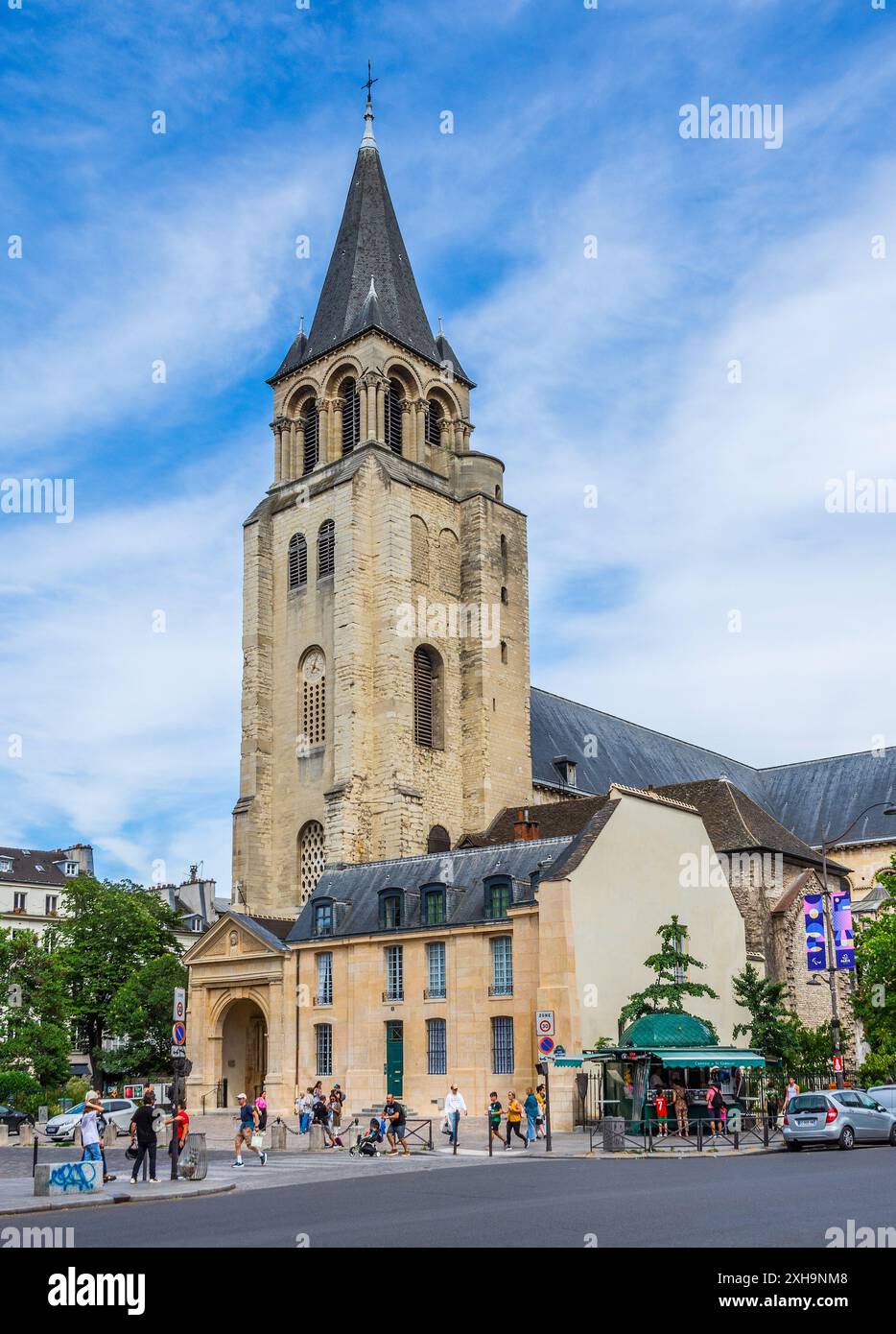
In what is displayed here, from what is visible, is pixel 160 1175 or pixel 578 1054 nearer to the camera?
pixel 160 1175

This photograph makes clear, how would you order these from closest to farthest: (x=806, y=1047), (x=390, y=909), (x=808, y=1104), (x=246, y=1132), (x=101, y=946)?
1. (x=808, y=1104)
2. (x=246, y=1132)
3. (x=390, y=909)
4. (x=806, y=1047)
5. (x=101, y=946)

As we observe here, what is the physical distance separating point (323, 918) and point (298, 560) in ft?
70.0

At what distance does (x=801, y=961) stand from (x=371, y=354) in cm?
3078

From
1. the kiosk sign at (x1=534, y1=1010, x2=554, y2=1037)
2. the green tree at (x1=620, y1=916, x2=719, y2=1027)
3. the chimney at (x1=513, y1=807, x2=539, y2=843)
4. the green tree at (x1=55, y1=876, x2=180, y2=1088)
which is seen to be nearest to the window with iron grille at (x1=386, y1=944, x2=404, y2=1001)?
the green tree at (x1=620, y1=916, x2=719, y2=1027)

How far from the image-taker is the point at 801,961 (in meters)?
49.2

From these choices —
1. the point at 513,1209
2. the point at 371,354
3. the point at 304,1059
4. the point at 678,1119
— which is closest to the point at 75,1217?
the point at 513,1209

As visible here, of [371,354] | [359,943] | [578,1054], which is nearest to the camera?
[578,1054]

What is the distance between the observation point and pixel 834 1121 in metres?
26.4

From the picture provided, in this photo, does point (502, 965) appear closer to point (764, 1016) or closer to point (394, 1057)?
point (394, 1057)

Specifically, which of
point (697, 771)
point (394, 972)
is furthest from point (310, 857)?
point (697, 771)

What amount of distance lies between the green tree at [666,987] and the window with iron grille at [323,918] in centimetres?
1010

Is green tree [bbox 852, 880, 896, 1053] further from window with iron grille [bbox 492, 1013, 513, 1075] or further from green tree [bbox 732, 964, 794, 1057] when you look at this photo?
window with iron grille [bbox 492, 1013, 513, 1075]

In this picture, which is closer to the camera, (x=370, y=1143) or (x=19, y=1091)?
(x=370, y=1143)
